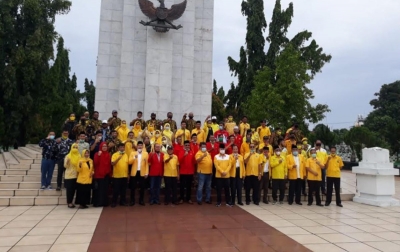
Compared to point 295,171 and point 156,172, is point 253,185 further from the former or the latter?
point 156,172

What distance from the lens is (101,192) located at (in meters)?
7.68

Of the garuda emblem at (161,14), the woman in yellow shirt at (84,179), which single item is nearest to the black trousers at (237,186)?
the woman in yellow shirt at (84,179)

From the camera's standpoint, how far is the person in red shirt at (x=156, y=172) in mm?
7930

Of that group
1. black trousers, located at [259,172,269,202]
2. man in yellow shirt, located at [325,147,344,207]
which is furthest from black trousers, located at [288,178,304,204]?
man in yellow shirt, located at [325,147,344,207]

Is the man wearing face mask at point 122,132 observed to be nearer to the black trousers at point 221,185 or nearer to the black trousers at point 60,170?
the black trousers at point 60,170

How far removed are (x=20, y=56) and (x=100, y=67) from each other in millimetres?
8236

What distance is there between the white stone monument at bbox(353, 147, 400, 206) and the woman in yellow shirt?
24.0ft

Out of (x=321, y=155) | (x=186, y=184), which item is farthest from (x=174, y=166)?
(x=321, y=155)

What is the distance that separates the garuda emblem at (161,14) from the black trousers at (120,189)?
7356 mm

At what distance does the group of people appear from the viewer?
7684 millimetres

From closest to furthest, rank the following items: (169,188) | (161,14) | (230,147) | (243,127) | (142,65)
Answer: (169,188) < (230,147) < (243,127) < (161,14) < (142,65)

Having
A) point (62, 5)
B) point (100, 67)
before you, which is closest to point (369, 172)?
point (100, 67)

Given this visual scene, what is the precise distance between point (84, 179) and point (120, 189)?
2.88 feet

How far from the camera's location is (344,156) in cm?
2811
